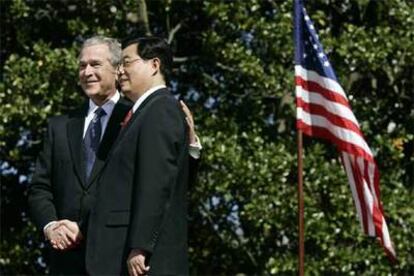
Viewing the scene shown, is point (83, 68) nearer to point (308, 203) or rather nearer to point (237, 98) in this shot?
point (308, 203)

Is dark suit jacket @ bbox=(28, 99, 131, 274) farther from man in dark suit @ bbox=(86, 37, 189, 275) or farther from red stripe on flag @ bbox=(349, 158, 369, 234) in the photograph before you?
red stripe on flag @ bbox=(349, 158, 369, 234)

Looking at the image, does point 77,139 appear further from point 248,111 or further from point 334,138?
point 248,111

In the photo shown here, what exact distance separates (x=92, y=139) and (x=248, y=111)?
238 inches

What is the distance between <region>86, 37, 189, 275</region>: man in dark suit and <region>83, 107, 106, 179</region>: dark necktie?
0.31 meters

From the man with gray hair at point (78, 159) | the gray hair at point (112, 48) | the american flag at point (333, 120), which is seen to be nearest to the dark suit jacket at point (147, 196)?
the man with gray hair at point (78, 159)

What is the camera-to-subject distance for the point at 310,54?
7914 millimetres

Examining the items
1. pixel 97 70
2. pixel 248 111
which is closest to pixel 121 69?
pixel 97 70

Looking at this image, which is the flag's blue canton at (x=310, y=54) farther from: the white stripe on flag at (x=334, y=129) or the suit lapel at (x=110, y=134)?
the suit lapel at (x=110, y=134)

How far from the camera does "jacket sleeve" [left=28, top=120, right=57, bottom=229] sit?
483 cm

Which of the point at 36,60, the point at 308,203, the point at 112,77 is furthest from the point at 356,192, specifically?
the point at 36,60

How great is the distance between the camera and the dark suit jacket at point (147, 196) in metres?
4.20

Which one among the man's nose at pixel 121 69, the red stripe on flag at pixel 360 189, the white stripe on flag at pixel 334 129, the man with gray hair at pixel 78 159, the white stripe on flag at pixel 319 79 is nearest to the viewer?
the man's nose at pixel 121 69

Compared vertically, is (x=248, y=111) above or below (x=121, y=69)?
below

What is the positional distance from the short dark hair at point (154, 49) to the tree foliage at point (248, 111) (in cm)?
544
